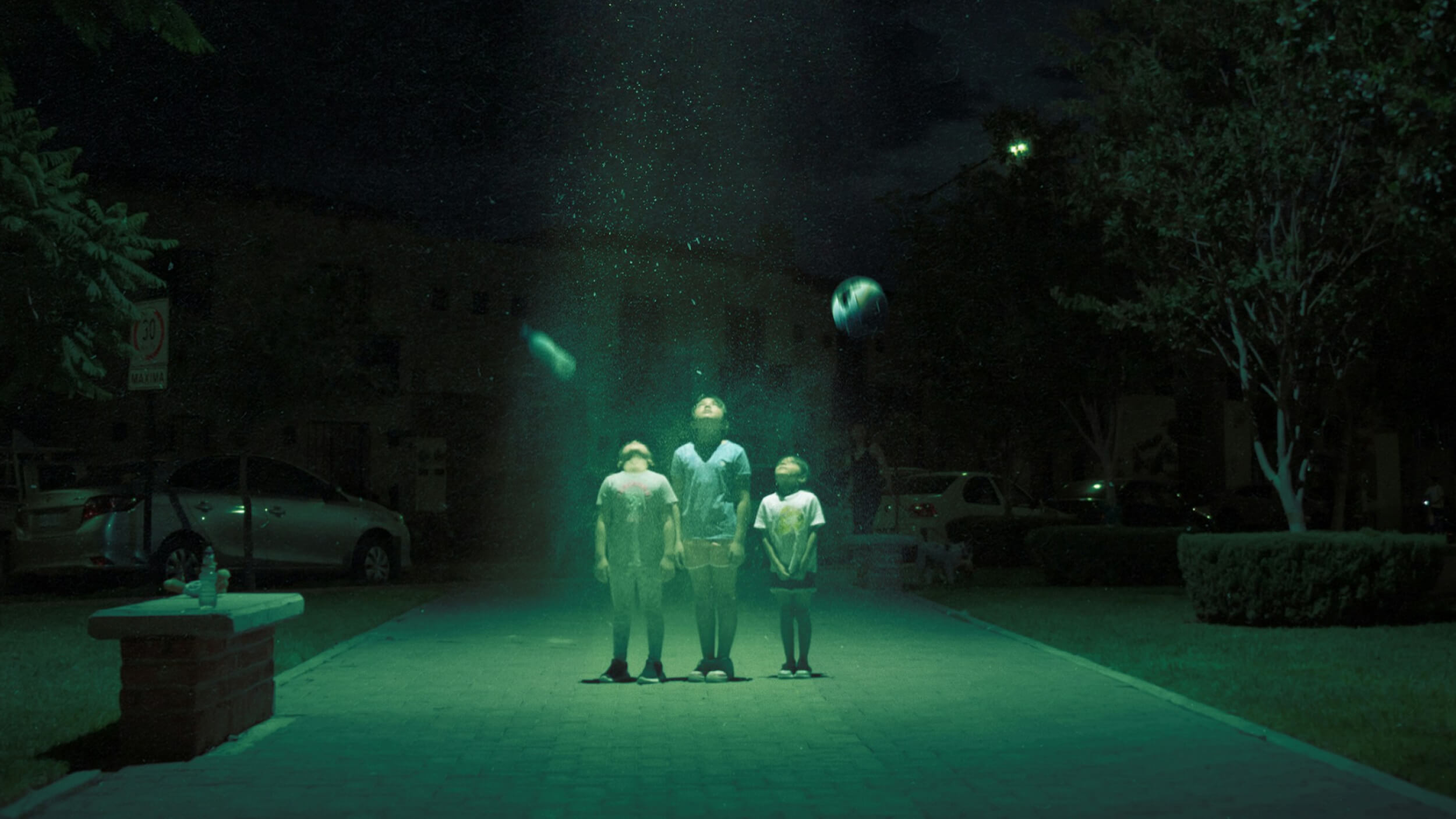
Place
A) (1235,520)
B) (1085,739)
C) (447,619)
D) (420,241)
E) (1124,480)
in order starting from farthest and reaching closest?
(420,241), (1235,520), (1124,480), (447,619), (1085,739)

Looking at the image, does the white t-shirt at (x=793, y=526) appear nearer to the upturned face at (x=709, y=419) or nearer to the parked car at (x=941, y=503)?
the upturned face at (x=709, y=419)

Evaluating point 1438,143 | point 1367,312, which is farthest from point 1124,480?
point 1438,143

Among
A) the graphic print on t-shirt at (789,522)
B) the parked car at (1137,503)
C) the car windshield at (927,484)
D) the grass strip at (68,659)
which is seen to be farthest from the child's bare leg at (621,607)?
the parked car at (1137,503)

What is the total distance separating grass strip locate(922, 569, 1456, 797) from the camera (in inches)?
300

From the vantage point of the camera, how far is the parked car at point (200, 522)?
17312 mm

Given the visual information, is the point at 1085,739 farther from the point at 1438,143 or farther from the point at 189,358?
the point at 189,358

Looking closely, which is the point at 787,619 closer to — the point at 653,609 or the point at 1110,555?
the point at 653,609

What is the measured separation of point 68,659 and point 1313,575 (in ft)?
36.6

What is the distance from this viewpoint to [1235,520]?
35.7m

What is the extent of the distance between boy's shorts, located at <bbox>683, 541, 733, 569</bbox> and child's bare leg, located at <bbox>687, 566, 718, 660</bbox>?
0.09 meters

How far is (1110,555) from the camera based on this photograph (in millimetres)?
19922

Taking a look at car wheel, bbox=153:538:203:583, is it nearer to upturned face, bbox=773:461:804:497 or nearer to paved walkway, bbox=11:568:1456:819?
paved walkway, bbox=11:568:1456:819

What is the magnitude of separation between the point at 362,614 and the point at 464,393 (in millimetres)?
29098

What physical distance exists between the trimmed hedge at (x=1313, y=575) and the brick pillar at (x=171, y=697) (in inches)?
393
